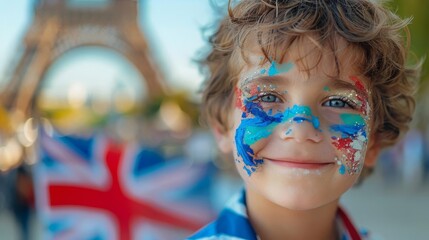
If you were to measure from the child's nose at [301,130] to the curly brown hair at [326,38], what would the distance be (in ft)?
0.47

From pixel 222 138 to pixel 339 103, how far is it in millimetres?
377

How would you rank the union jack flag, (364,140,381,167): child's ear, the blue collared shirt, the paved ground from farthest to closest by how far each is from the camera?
1. the paved ground
2. the union jack flag
3. (364,140,381,167): child's ear
4. the blue collared shirt

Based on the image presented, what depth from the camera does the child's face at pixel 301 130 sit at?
1.16 metres

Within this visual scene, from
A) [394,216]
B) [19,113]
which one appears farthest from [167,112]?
[394,216]

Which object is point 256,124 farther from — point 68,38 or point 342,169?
point 68,38

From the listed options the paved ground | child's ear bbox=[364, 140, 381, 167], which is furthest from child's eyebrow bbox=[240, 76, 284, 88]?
the paved ground

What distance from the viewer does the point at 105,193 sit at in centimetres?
246

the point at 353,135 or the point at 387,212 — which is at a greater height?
the point at 387,212

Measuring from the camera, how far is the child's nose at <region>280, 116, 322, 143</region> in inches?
44.6

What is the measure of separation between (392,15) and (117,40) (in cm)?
2094

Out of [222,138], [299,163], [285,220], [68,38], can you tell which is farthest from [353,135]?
[68,38]

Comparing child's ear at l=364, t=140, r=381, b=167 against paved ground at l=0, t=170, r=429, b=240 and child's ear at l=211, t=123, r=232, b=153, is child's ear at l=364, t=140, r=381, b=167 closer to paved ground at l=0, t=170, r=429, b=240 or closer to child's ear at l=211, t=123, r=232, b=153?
child's ear at l=211, t=123, r=232, b=153

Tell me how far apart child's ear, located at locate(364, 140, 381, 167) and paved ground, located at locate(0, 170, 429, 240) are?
3.23 m

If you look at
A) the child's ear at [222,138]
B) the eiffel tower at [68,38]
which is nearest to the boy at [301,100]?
the child's ear at [222,138]
